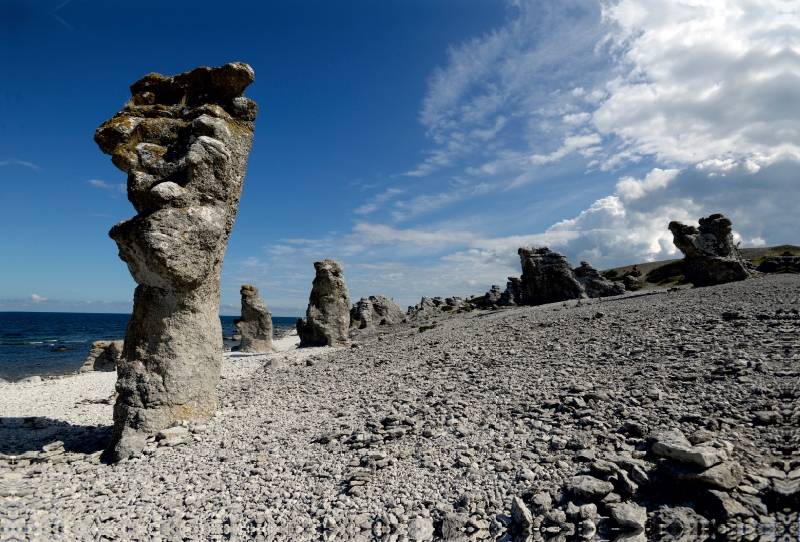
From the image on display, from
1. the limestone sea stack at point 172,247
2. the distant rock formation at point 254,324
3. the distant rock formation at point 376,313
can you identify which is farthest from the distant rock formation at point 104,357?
the distant rock formation at point 376,313

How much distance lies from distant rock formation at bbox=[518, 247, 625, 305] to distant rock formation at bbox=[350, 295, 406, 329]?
14830 mm

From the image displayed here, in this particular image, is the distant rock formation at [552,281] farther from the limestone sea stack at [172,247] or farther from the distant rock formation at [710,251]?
the limestone sea stack at [172,247]

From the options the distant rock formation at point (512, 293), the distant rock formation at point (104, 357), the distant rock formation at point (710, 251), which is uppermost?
the distant rock formation at point (710, 251)

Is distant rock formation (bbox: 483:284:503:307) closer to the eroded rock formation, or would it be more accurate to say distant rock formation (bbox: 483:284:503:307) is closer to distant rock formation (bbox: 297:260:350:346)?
the eroded rock formation

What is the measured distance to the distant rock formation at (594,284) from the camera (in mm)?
33375

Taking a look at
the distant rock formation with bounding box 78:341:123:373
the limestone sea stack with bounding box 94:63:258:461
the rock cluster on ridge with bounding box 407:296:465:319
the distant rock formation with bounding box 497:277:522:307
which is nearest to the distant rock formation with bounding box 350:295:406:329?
the rock cluster on ridge with bounding box 407:296:465:319

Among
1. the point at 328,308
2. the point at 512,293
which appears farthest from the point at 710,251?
the point at 512,293

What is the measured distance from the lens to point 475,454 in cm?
645

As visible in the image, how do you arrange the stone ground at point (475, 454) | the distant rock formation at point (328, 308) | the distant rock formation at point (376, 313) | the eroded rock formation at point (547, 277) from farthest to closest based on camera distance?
the distant rock formation at point (376, 313) → the eroded rock formation at point (547, 277) → the distant rock formation at point (328, 308) → the stone ground at point (475, 454)

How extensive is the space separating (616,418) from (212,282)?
9.10 metres

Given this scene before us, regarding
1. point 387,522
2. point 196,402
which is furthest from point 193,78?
point 387,522

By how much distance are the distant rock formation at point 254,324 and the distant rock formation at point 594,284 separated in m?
23.7

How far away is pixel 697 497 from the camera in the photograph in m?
4.58

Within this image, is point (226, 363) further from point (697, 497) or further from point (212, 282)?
point (697, 497)
